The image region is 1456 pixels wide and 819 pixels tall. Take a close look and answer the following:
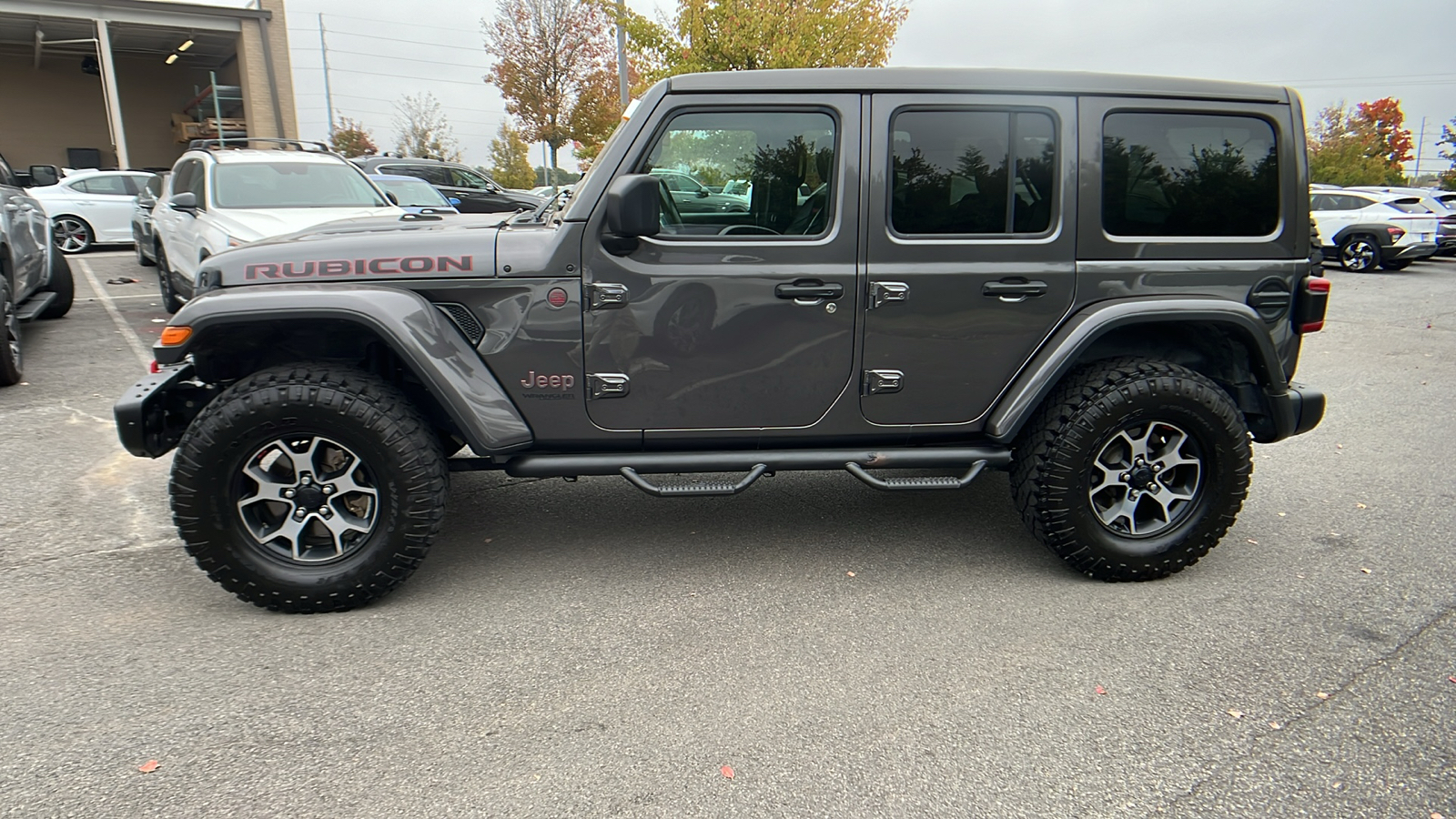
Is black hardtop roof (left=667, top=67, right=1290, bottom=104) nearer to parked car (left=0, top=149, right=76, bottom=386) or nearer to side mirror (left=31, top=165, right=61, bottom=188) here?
parked car (left=0, top=149, right=76, bottom=386)

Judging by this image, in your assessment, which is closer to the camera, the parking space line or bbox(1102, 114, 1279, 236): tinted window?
bbox(1102, 114, 1279, 236): tinted window

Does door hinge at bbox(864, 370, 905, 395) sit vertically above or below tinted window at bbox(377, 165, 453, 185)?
below

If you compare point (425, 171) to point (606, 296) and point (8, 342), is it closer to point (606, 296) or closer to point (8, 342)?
point (8, 342)

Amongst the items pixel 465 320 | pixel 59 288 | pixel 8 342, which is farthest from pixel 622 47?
pixel 465 320

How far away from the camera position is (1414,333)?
9914mm

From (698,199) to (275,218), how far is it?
5.64 metres

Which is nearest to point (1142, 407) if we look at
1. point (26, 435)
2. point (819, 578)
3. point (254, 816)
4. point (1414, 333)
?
point (819, 578)

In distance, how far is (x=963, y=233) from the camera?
3.49 meters

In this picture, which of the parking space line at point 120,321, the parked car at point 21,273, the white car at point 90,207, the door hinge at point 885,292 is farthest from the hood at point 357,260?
the white car at point 90,207

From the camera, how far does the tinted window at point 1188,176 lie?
3.52m

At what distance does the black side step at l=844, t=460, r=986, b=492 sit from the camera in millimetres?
3543

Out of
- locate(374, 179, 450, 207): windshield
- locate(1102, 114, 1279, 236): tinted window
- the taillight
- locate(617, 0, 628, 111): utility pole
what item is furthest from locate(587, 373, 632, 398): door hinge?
locate(617, 0, 628, 111): utility pole

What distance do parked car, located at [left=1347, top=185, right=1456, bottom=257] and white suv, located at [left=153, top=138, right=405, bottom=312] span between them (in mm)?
17626

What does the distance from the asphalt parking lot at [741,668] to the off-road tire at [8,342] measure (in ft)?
6.39
